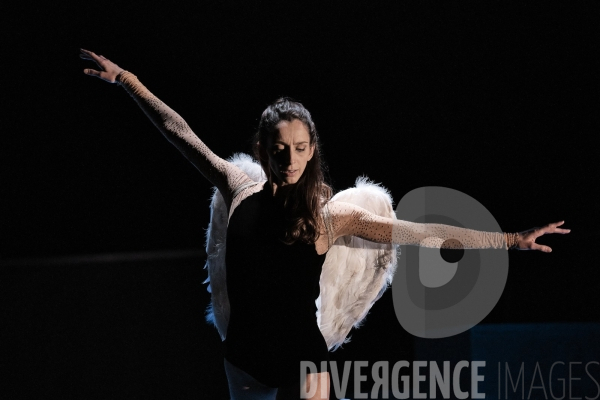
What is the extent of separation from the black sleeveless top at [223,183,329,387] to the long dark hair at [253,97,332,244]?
2cm

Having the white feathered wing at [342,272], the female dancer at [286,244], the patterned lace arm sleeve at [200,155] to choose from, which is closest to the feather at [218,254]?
the white feathered wing at [342,272]

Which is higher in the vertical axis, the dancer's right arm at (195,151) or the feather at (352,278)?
the dancer's right arm at (195,151)

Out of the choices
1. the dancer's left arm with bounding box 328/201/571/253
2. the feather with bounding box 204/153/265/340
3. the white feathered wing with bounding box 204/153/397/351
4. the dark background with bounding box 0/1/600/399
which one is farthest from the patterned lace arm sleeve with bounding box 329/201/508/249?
the dark background with bounding box 0/1/600/399

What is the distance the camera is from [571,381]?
2.10 m

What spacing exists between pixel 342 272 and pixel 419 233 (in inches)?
13.4

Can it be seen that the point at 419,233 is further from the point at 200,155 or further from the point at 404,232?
the point at 200,155

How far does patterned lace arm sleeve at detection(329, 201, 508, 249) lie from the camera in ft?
4.51

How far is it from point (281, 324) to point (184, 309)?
102cm

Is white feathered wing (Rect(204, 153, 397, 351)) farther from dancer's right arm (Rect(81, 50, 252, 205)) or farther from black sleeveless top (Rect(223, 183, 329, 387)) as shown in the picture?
black sleeveless top (Rect(223, 183, 329, 387))

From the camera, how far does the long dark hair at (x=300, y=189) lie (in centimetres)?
130

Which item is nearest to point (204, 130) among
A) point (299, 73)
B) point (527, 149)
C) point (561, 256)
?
point (299, 73)

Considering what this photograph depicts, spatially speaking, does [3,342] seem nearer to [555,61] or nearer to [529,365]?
[529,365]

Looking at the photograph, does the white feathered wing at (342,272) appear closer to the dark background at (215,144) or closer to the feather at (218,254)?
the feather at (218,254)

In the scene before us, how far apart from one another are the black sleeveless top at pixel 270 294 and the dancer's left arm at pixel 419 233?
0.37 ft
